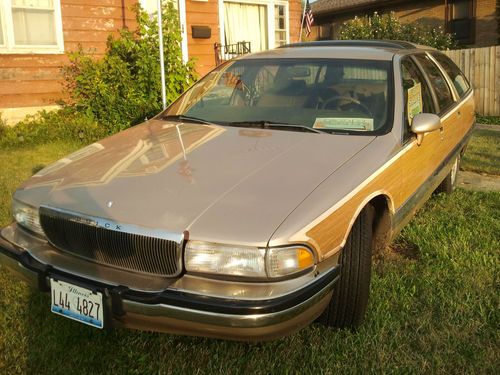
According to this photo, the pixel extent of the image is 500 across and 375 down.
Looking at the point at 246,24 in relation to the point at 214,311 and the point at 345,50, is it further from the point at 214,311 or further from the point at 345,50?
the point at 214,311

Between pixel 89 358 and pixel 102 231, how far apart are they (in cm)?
71

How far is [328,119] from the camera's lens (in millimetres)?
3289

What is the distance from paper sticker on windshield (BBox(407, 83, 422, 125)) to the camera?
136 inches

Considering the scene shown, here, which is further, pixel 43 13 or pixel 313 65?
pixel 43 13

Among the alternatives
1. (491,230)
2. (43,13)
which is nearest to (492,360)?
(491,230)

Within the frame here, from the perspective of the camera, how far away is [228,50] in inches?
437

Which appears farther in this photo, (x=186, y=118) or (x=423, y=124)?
(x=186, y=118)

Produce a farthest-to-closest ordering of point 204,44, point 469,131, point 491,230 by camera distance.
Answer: point 204,44
point 469,131
point 491,230

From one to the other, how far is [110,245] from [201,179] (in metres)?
0.54

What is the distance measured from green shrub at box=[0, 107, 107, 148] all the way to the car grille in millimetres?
6059

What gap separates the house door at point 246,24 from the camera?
11156mm

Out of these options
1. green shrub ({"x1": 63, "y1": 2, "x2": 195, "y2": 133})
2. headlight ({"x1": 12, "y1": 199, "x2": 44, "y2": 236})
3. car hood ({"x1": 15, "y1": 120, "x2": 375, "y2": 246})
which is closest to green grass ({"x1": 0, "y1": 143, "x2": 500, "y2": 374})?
headlight ({"x1": 12, "y1": 199, "x2": 44, "y2": 236})

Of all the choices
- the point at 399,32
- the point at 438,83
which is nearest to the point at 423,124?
the point at 438,83

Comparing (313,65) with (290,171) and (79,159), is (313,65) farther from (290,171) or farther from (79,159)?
(79,159)
